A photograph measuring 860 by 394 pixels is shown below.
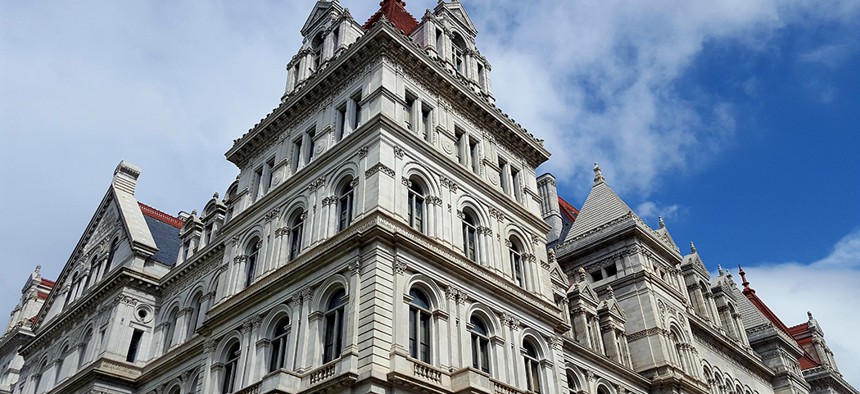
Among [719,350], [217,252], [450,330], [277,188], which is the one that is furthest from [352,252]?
[719,350]

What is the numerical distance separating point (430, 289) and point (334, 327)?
348 cm

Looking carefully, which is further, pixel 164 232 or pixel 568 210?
pixel 568 210

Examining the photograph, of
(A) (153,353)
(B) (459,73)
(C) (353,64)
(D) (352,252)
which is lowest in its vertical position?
(D) (352,252)

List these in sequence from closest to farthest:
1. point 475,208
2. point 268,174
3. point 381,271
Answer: point 381,271 < point 475,208 < point 268,174

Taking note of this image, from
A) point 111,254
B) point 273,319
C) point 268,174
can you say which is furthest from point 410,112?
point 111,254

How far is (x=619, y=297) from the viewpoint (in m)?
39.3

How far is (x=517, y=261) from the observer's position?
1160 inches

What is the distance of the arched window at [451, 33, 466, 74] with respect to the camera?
3407 centimetres

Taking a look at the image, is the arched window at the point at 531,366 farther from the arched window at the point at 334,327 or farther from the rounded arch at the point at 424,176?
the arched window at the point at 334,327

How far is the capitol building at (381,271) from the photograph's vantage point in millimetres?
22438

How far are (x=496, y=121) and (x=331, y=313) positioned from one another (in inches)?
538

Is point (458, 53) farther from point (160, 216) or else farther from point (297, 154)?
point (160, 216)

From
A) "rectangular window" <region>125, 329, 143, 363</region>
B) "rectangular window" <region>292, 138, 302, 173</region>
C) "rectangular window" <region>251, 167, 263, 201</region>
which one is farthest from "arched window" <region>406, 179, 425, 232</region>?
"rectangular window" <region>125, 329, 143, 363</region>

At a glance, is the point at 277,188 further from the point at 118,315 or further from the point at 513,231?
the point at 118,315
